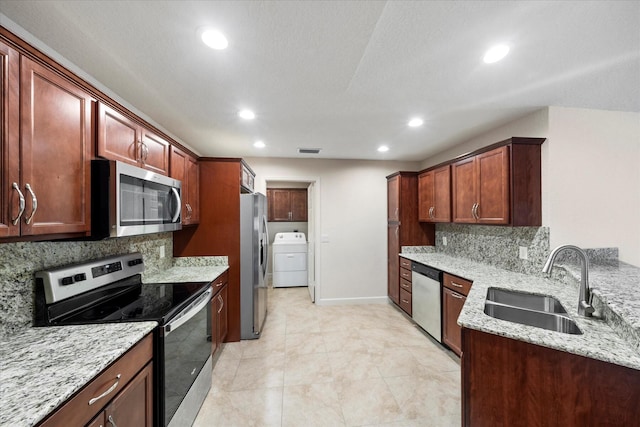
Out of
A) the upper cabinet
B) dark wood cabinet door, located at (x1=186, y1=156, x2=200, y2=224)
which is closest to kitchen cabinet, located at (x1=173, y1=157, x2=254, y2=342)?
dark wood cabinet door, located at (x1=186, y1=156, x2=200, y2=224)

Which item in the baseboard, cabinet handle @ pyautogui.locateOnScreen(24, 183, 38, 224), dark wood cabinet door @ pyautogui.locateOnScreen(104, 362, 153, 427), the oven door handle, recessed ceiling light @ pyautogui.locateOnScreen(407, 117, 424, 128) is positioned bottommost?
the baseboard

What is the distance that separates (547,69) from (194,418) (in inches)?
133

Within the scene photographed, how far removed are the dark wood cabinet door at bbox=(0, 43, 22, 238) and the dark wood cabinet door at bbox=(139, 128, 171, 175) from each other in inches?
31.5

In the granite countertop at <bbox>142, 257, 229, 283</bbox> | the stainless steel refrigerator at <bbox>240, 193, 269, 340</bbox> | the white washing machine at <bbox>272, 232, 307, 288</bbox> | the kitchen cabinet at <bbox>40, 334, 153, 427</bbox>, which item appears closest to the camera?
the kitchen cabinet at <bbox>40, 334, 153, 427</bbox>

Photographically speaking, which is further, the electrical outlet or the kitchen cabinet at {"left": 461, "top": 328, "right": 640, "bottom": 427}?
the electrical outlet

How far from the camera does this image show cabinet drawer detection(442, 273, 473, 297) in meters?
2.28

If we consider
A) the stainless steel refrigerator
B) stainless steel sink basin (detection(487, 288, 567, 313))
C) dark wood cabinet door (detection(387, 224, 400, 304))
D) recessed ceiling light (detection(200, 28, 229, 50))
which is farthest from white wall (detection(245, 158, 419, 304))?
recessed ceiling light (detection(200, 28, 229, 50))

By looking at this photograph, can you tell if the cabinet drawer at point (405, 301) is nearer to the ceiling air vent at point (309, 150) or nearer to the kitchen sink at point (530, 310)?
the kitchen sink at point (530, 310)

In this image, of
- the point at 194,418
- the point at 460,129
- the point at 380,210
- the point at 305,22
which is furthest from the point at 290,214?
the point at 305,22

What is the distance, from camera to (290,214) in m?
5.75

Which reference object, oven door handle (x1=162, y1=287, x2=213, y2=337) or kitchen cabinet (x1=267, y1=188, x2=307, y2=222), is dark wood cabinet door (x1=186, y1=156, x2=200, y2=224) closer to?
oven door handle (x1=162, y1=287, x2=213, y2=337)

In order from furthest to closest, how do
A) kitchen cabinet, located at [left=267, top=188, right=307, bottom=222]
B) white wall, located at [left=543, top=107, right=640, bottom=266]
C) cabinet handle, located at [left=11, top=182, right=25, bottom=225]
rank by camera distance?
kitchen cabinet, located at [left=267, top=188, right=307, bottom=222] → white wall, located at [left=543, top=107, right=640, bottom=266] → cabinet handle, located at [left=11, top=182, right=25, bottom=225]

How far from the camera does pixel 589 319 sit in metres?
1.37

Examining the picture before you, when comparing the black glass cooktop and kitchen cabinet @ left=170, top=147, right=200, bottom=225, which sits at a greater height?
kitchen cabinet @ left=170, top=147, right=200, bottom=225
